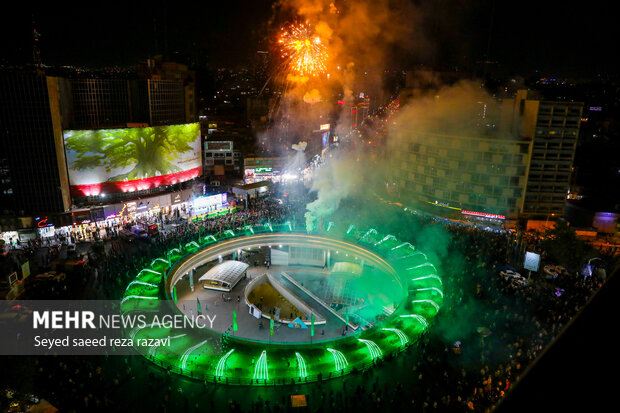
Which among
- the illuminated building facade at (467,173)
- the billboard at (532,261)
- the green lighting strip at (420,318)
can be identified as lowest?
the green lighting strip at (420,318)

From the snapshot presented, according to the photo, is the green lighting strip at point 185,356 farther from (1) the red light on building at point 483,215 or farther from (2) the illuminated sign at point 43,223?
(1) the red light on building at point 483,215

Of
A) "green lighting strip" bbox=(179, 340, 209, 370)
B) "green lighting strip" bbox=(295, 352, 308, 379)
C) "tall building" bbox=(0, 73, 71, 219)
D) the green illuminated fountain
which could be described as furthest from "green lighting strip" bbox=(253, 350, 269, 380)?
"tall building" bbox=(0, 73, 71, 219)

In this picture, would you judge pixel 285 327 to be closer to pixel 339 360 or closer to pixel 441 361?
pixel 339 360

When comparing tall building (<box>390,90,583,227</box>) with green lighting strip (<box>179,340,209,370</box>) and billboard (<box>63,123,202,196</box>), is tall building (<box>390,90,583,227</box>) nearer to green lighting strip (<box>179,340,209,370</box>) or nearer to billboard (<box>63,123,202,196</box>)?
billboard (<box>63,123,202,196</box>)

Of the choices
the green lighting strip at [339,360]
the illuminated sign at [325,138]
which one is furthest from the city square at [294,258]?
the illuminated sign at [325,138]

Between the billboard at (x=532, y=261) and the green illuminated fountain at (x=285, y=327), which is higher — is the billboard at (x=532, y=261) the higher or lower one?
the higher one

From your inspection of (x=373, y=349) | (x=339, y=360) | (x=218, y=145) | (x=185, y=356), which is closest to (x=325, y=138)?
(x=218, y=145)
